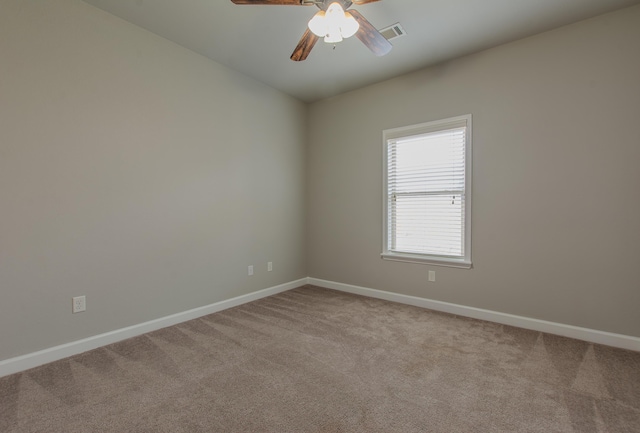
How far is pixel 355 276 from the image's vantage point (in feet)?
13.5

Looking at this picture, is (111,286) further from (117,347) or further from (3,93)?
(3,93)

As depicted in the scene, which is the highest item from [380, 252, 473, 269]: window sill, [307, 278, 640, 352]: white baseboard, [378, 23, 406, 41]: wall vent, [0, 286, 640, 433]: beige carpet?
[378, 23, 406, 41]: wall vent

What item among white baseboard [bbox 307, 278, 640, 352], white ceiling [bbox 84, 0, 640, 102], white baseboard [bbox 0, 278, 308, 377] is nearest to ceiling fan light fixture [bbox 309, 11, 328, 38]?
white ceiling [bbox 84, 0, 640, 102]

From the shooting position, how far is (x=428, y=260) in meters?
3.46

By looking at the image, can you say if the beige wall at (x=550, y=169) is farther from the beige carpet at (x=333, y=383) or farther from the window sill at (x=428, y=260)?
the beige carpet at (x=333, y=383)

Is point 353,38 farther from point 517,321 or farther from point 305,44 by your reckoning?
point 517,321

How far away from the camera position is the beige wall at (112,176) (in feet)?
6.97

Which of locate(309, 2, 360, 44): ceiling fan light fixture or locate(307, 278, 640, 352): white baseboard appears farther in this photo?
locate(307, 278, 640, 352): white baseboard

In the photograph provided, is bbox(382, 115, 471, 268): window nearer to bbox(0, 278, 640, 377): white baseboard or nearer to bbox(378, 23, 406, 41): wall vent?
bbox(0, 278, 640, 377): white baseboard

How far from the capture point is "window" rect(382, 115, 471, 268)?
3.25 m

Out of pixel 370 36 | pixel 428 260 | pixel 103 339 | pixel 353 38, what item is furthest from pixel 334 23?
pixel 103 339

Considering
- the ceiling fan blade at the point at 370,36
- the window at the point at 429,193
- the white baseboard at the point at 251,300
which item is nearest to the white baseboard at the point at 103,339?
the white baseboard at the point at 251,300

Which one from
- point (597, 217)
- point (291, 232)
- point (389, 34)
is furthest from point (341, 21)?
point (291, 232)

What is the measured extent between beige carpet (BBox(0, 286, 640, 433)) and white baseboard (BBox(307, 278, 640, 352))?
0.32 feet
